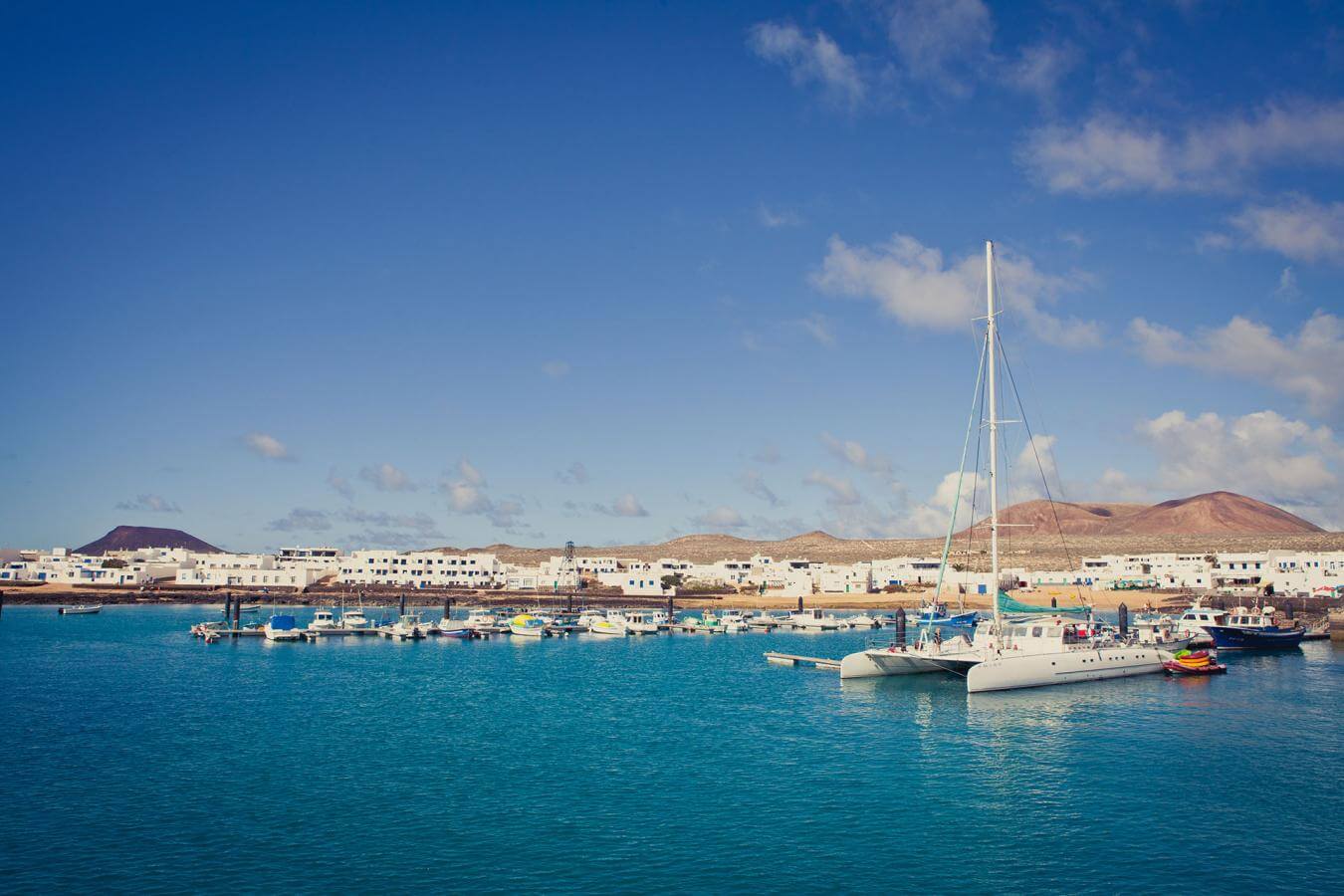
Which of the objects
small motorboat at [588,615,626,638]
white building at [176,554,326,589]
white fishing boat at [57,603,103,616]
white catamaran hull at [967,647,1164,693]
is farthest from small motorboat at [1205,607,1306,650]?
white building at [176,554,326,589]

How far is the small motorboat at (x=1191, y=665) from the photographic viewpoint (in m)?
59.1

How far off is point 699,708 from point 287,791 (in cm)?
2284

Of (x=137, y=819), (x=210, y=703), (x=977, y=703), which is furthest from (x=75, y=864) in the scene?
(x=977, y=703)

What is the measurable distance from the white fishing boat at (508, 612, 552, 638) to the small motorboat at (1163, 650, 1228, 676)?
5806 centimetres

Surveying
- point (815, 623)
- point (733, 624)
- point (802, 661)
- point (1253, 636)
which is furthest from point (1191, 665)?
point (733, 624)

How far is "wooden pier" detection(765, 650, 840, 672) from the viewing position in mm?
65438

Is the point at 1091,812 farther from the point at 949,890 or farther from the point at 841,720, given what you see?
the point at 841,720

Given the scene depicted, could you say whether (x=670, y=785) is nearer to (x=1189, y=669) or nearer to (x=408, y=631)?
(x=1189, y=669)

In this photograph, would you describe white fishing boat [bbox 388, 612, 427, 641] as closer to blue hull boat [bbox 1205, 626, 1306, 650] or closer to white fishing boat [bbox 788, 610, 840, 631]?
white fishing boat [bbox 788, 610, 840, 631]

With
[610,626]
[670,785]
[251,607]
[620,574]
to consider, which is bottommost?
[670,785]

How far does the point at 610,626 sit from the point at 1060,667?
182ft

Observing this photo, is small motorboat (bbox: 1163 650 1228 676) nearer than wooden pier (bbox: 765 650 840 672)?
Yes

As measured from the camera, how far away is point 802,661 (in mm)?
69938

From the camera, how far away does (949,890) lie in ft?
72.9
